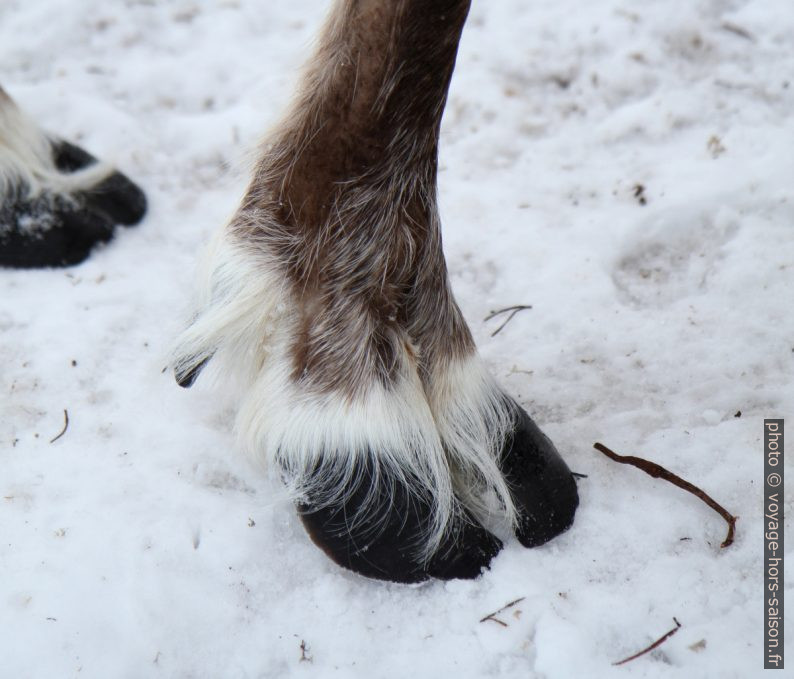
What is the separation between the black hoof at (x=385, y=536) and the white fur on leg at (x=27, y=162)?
104 cm

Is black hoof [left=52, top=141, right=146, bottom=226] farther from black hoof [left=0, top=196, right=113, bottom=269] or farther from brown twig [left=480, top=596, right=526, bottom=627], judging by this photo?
brown twig [left=480, top=596, right=526, bottom=627]

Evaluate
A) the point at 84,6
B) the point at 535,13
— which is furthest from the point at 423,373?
the point at 84,6

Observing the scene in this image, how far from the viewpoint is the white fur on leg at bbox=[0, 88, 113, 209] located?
1.80 metres

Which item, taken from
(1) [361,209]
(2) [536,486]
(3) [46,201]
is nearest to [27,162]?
(3) [46,201]

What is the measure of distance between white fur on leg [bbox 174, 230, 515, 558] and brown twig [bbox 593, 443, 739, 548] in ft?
0.77

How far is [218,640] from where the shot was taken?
1.28 metres

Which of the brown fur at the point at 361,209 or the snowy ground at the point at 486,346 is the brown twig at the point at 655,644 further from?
the brown fur at the point at 361,209

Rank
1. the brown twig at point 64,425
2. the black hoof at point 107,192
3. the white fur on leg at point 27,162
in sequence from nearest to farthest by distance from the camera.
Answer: the brown twig at point 64,425 → the white fur on leg at point 27,162 → the black hoof at point 107,192

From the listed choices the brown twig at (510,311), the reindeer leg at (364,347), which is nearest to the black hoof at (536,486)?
the reindeer leg at (364,347)

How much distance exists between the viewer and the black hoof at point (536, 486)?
4.51 feet

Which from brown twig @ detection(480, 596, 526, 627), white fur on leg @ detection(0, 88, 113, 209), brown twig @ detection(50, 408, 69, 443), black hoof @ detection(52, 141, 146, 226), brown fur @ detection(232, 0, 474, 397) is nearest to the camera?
brown fur @ detection(232, 0, 474, 397)

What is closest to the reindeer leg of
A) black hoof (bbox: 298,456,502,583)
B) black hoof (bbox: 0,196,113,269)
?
black hoof (bbox: 298,456,502,583)

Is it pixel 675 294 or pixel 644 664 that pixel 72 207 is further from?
pixel 644 664

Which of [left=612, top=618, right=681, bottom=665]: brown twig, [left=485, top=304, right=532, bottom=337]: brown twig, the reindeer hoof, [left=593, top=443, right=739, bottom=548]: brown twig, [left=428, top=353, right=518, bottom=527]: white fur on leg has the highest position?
the reindeer hoof
